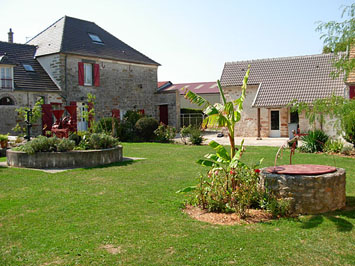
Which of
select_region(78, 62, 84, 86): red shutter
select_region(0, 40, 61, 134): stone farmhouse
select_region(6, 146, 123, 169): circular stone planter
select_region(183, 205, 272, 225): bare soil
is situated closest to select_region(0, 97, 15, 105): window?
select_region(0, 40, 61, 134): stone farmhouse

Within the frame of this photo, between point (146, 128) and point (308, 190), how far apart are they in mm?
16131

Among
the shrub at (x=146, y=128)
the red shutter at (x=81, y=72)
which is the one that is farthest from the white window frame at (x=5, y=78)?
the shrub at (x=146, y=128)

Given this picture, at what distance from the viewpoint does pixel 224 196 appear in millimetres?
6449

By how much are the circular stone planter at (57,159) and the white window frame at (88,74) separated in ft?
46.4

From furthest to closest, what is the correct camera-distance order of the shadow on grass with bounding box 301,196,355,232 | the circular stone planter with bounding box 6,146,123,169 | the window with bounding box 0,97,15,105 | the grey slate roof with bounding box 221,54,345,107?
the grey slate roof with bounding box 221,54,345,107 < the window with bounding box 0,97,15,105 < the circular stone planter with bounding box 6,146,123,169 < the shadow on grass with bounding box 301,196,355,232

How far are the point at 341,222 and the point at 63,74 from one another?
837 inches

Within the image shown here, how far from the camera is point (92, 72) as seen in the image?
1009 inches

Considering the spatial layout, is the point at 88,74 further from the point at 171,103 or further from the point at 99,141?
the point at 99,141

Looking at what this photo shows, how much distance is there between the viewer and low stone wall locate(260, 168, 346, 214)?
5.99 m

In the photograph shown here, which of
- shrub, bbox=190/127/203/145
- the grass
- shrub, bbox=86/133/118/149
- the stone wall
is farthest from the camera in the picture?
the stone wall

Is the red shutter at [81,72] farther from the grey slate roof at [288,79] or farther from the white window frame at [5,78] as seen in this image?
the grey slate roof at [288,79]

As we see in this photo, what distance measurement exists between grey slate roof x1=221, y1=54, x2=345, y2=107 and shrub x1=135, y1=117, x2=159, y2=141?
661cm

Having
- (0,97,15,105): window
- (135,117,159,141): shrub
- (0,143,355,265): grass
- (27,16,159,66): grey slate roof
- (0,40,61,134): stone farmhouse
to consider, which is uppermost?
(27,16,159,66): grey slate roof

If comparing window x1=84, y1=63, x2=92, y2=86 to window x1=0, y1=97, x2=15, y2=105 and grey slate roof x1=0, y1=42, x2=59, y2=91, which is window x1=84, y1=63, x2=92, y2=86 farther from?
window x1=0, y1=97, x2=15, y2=105
